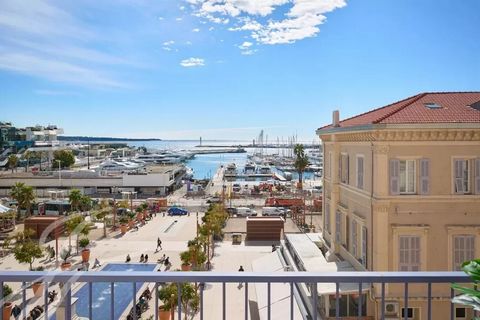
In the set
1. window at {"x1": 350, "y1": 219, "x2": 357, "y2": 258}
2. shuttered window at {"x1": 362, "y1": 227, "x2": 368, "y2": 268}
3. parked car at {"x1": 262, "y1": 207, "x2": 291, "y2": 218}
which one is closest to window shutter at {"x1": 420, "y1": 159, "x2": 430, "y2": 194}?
shuttered window at {"x1": 362, "y1": 227, "x2": 368, "y2": 268}

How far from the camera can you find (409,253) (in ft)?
45.6

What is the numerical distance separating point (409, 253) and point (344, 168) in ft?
17.0

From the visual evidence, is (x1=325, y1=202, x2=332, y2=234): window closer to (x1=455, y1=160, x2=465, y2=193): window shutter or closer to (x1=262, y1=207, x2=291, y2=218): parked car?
(x1=455, y1=160, x2=465, y2=193): window shutter

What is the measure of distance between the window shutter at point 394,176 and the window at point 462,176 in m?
1.98

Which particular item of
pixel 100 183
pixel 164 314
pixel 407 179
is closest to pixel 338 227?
pixel 407 179

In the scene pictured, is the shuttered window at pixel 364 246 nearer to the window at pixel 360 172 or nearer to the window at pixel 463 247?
the window at pixel 360 172

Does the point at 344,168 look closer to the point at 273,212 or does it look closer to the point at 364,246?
the point at 364,246

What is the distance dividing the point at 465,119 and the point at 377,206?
4174 millimetres

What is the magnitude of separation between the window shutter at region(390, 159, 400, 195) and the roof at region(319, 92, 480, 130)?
55.0 inches

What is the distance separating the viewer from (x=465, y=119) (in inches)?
550

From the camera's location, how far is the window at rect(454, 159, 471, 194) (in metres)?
14.0

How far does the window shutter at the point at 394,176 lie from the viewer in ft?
46.0

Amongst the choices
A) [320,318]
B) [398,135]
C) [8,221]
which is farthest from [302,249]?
[8,221]

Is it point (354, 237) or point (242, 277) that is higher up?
point (242, 277)
